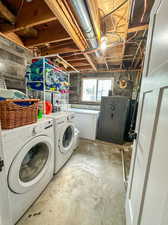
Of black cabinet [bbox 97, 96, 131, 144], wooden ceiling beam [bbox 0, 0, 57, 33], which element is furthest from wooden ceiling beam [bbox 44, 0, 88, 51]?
black cabinet [bbox 97, 96, 131, 144]

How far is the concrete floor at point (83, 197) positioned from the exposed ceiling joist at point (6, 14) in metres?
2.36

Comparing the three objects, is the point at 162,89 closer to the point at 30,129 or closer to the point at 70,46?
the point at 30,129

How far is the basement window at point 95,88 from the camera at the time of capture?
3.69 metres

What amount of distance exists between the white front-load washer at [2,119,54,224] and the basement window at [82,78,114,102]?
9.05 ft

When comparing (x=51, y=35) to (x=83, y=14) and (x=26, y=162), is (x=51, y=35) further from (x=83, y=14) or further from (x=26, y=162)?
(x=26, y=162)

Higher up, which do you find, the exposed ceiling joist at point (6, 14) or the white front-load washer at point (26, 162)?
the exposed ceiling joist at point (6, 14)

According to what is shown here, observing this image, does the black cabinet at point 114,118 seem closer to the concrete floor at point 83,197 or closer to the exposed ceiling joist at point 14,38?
Result: the concrete floor at point 83,197

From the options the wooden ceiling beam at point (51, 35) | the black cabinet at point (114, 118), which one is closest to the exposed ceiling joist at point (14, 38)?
the wooden ceiling beam at point (51, 35)

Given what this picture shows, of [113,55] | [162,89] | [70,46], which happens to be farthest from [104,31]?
[162,89]

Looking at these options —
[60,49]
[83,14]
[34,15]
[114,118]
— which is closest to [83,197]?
[114,118]

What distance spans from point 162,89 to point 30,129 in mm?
1131

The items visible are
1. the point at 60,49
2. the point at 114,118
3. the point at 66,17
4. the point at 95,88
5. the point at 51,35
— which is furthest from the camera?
the point at 95,88

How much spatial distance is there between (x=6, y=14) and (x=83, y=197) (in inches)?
102

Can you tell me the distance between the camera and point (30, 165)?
1242 mm
